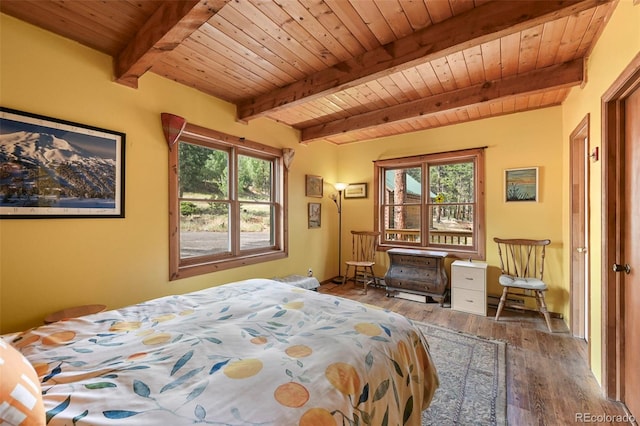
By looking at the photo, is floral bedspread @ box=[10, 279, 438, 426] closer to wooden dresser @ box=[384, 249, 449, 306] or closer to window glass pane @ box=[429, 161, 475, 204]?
wooden dresser @ box=[384, 249, 449, 306]

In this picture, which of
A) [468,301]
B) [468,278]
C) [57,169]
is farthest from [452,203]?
[57,169]

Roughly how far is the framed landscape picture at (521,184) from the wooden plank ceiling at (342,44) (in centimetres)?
84

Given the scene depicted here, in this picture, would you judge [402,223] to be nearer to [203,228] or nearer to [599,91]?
[599,91]

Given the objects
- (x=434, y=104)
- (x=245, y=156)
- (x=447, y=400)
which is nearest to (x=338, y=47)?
(x=434, y=104)

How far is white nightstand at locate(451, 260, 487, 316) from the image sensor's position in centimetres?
334

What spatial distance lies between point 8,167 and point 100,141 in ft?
1.84

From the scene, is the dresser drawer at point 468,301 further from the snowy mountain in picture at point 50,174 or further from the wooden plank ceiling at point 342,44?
the snowy mountain in picture at point 50,174

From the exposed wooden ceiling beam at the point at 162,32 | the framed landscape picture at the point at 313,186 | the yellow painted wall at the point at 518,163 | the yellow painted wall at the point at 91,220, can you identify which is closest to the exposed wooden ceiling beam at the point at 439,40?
the exposed wooden ceiling beam at the point at 162,32

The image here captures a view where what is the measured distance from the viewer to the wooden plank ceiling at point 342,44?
1.71 meters

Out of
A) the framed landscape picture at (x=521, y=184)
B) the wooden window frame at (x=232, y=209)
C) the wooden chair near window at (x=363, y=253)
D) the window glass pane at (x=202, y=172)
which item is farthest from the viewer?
the wooden chair near window at (x=363, y=253)

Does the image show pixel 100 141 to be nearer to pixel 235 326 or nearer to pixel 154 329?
pixel 154 329

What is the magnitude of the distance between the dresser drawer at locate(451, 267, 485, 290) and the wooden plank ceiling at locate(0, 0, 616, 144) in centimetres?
201

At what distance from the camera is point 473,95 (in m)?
2.84

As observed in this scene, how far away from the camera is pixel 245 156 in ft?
11.7
